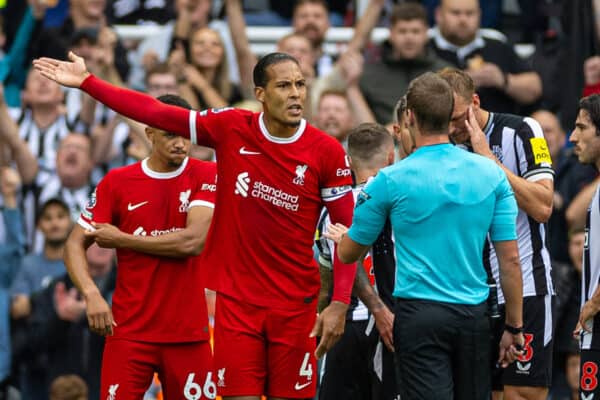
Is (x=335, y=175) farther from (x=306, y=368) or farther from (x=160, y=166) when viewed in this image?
(x=160, y=166)

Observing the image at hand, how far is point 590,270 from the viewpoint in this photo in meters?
9.36

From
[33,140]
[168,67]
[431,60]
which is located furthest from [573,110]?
[33,140]

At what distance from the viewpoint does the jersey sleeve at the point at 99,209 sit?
9.66 metres

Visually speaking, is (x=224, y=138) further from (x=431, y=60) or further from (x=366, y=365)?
(x=431, y=60)

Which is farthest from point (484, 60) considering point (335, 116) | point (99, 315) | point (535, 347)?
point (99, 315)

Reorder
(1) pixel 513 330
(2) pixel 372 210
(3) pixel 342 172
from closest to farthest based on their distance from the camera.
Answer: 1. (2) pixel 372 210
2. (1) pixel 513 330
3. (3) pixel 342 172

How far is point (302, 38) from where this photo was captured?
14164 millimetres

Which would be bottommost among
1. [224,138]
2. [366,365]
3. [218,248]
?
[366,365]

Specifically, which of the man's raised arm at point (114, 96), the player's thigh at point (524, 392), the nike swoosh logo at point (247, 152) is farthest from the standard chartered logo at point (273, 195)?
the player's thigh at point (524, 392)

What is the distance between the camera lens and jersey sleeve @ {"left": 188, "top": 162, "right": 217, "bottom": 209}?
9742mm

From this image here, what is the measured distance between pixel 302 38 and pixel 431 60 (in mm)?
1342

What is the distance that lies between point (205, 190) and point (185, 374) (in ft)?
4.28

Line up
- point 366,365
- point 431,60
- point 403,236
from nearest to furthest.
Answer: point 403,236 < point 366,365 < point 431,60

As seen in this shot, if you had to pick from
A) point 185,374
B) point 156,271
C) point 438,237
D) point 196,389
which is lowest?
point 196,389
